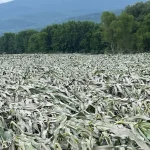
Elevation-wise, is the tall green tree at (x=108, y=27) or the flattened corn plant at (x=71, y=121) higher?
the tall green tree at (x=108, y=27)

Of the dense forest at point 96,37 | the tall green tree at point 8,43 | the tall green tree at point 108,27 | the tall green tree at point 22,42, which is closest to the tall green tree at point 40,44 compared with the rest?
the dense forest at point 96,37

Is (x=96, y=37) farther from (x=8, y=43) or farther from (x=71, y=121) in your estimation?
(x=71, y=121)

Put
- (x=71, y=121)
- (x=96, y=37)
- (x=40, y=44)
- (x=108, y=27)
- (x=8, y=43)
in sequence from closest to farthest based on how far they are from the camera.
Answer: (x=71, y=121) < (x=108, y=27) < (x=96, y=37) < (x=40, y=44) < (x=8, y=43)

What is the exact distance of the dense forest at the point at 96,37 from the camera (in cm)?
4194

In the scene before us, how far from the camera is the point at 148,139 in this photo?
9.49ft

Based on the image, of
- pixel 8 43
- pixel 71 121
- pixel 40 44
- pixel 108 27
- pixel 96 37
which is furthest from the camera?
pixel 8 43

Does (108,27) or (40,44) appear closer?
(108,27)

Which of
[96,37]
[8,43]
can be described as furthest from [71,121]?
[8,43]

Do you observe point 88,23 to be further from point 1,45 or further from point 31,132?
point 31,132

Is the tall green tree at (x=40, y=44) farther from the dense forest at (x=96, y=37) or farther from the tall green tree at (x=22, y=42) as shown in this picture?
the tall green tree at (x=22, y=42)

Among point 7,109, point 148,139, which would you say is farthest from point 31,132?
point 148,139

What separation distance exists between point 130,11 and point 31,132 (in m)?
50.1

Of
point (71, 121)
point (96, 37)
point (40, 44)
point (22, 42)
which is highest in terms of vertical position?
point (22, 42)

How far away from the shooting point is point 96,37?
5031cm
